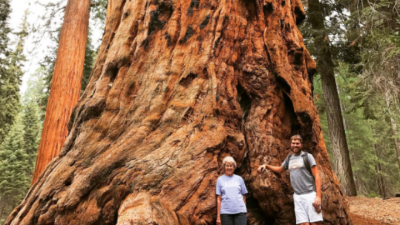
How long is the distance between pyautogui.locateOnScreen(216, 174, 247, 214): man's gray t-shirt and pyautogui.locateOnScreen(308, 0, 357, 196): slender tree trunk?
8.56 m

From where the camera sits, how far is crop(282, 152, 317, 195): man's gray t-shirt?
3298mm

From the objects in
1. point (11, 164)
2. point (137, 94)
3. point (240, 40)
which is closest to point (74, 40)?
point (137, 94)

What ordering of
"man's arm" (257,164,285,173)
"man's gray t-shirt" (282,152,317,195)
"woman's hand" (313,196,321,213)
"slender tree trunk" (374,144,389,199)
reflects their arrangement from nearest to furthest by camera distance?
"woman's hand" (313,196,321,213), "man's gray t-shirt" (282,152,317,195), "man's arm" (257,164,285,173), "slender tree trunk" (374,144,389,199)

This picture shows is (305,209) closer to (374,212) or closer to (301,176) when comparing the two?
(301,176)

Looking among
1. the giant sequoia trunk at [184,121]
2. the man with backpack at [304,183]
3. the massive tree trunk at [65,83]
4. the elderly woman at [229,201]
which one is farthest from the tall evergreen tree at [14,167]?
the man with backpack at [304,183]

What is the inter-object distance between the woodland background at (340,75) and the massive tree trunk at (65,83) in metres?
1.05

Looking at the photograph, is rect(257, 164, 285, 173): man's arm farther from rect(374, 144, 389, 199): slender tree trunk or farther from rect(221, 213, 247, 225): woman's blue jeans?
rect(374, 144, 389, 199): slender tree trunk

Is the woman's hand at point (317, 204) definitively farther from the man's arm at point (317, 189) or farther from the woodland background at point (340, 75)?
the woodland background at point (340, 75)

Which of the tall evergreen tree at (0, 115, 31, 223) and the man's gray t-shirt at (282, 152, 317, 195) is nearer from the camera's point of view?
the man's gray t-shirt at (282, 152, 317, 195)

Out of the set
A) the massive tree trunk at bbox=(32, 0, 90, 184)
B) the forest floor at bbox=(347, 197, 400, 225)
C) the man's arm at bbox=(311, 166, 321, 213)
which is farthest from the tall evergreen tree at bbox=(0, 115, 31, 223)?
the man's arm at bbox=(311, 166, 321, 213)

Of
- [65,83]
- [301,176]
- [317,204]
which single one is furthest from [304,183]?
[65,83]

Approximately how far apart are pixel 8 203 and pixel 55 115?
93.1 ft

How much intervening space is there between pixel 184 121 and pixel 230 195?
1131 mm

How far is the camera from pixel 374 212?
7.22 m
